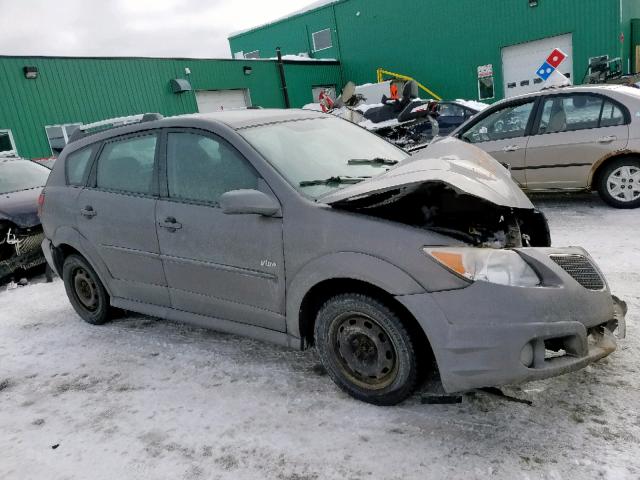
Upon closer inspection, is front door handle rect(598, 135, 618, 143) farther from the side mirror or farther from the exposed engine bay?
the side mirror

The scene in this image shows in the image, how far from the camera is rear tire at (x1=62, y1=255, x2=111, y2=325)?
417cm

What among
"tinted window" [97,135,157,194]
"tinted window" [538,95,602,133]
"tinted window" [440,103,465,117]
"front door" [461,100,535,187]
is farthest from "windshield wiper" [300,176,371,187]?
"tinted window" [440,103,465,117]

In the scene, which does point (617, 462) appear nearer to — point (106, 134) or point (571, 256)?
point (571, 256)

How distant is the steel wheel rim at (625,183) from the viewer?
5.67m

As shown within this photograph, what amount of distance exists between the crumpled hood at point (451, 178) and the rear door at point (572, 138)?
323 cm

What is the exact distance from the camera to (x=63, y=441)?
105 inches

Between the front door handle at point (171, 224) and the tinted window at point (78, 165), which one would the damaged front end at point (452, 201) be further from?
the tinted window at point (78, 165)

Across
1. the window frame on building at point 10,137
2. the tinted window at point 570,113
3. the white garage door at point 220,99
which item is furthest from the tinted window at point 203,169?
the white garage door at point 220,99

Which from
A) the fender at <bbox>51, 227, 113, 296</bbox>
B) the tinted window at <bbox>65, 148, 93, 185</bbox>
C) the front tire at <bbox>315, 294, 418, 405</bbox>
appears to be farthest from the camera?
the tinted window at <bbox>65, 148, 93, 185</bbox>

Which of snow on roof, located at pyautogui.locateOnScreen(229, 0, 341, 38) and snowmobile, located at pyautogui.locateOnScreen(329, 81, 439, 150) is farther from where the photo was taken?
snow on roof, located at pyautogui.locateOnScreen(229, 0, 341, 38)

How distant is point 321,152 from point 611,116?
4299mm

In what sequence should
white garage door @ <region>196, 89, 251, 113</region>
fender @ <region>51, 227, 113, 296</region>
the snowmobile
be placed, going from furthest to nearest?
white garage door @ <region>196, 89, 251, 113</region>
the snowmobile
fender @ <region>51, 227, 113, 296</region>

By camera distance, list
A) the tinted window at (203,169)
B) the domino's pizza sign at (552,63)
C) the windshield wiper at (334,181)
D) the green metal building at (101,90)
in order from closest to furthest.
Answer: the windshield wiper at (334,181)
the tinted window at (203,169)
the domino's pizza sign at (552,63)
the green metal building at (101,90)

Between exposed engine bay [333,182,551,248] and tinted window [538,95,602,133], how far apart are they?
12.4ft
